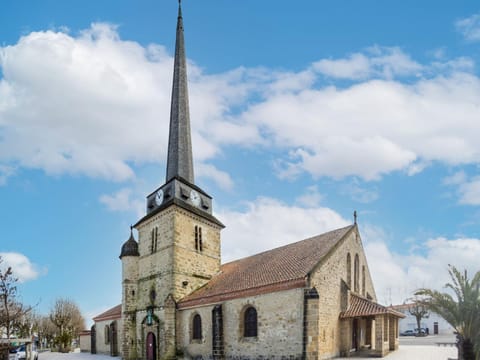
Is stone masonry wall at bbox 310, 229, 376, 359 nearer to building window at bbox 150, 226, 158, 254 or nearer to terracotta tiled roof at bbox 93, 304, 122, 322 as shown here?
building window at bbox 150, 226, 158, 254

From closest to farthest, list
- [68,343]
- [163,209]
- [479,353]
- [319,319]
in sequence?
[479,353]
[319,319]
[163,209]
[68,343]

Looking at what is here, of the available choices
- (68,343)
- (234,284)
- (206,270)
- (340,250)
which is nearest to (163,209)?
(206,270)

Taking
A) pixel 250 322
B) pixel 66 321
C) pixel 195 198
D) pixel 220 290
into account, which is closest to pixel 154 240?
A: pixel 195 198

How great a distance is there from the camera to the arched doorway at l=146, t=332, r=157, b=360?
2781 cm

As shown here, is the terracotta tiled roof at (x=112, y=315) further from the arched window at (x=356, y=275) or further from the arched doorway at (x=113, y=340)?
the arched window at (x=356, y=275)

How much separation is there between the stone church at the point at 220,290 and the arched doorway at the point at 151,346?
67 mm

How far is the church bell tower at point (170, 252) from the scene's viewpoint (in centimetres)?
2789

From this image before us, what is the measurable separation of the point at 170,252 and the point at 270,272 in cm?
817

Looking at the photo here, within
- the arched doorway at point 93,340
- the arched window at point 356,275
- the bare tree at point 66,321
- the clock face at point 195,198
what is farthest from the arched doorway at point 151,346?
the bare tree at point 66,321

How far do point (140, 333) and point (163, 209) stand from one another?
9.46m

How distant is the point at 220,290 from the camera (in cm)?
2494

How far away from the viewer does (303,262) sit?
2219 cm

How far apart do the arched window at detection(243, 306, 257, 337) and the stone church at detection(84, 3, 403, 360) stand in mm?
56

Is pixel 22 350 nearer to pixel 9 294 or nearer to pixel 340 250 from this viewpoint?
pixel 9 294
